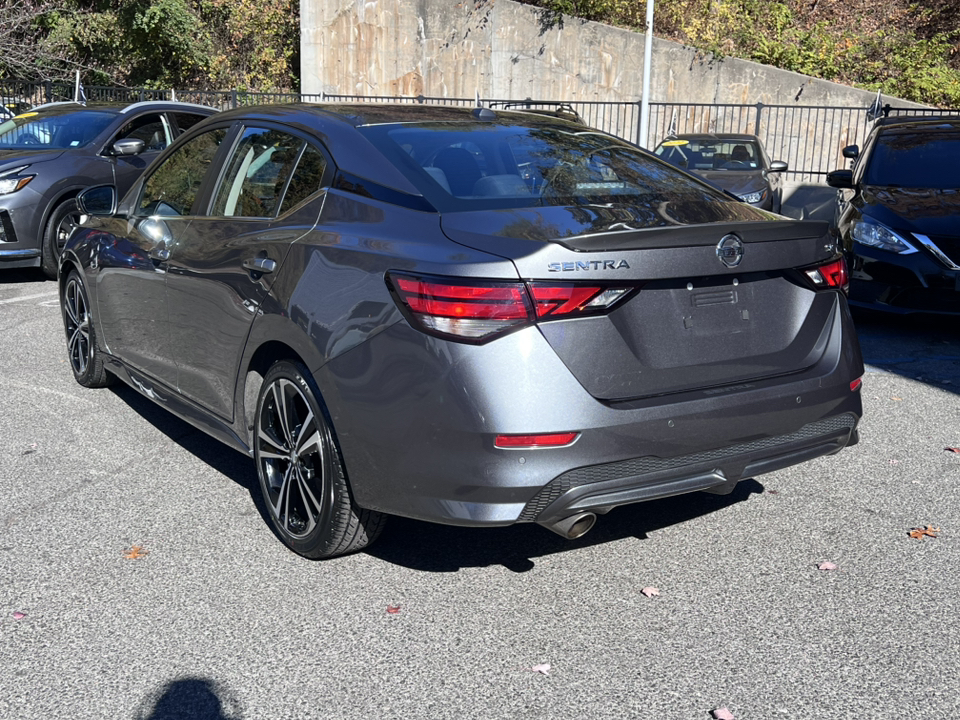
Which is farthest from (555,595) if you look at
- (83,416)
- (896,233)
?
(896,233)

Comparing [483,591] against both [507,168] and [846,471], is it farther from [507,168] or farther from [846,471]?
[846,471]

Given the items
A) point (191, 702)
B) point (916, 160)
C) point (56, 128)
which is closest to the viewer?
point (191, 702)

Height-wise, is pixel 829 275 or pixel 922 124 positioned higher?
pixel 922 124

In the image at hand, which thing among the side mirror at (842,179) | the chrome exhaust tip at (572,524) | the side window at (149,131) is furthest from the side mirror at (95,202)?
the side mirror at (842,179)

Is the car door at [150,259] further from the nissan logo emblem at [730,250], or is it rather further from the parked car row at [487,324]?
the nissan logo emblem at [730,250]

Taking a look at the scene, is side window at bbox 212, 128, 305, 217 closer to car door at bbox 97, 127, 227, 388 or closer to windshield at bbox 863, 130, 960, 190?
car door at bbox 97, 127, 227, 388

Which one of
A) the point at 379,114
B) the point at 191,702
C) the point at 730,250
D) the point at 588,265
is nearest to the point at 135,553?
the point at 191,702

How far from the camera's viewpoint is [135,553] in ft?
13.1

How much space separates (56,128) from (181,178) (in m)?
6.97

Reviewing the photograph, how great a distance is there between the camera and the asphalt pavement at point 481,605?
2.98m

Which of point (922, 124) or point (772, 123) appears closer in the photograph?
point (922, 124)

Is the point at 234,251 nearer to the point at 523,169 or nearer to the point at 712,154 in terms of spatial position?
the point at 523,169

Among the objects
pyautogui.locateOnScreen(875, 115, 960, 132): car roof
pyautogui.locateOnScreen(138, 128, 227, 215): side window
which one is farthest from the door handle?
pyautogui.locateOnScreen(875, 115, 960, 132): car roof

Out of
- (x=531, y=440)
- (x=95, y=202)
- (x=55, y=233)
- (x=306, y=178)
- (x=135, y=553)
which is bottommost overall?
(x=135, y=553)
